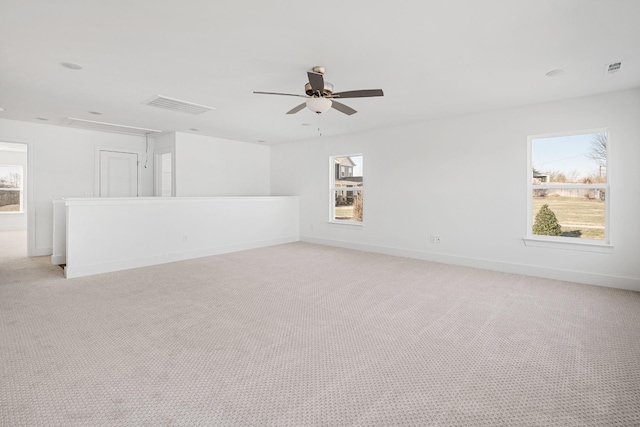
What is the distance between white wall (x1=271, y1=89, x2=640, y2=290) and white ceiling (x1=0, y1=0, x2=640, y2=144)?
0.39 meters

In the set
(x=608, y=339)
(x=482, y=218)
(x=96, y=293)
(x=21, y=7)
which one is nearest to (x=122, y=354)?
(x=96, y=293)

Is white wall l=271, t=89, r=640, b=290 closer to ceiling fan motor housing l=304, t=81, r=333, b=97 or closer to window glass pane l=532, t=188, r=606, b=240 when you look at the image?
window glass pane l=532, t=188, r=606, b=240

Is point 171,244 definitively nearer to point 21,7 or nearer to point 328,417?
point 21,7

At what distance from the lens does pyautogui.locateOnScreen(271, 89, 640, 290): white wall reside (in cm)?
399

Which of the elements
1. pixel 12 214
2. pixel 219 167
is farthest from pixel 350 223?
pixel 12 214

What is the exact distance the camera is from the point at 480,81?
365cm

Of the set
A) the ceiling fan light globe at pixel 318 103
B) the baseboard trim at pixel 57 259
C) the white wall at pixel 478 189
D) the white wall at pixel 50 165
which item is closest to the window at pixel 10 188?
the white wall at pixel 50 165

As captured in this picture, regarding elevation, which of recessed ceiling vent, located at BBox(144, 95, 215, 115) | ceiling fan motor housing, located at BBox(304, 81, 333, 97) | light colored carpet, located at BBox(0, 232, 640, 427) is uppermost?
recessed ceiling vent, located at BBox(144, 95, 215, 115)

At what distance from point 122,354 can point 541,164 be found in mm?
5380

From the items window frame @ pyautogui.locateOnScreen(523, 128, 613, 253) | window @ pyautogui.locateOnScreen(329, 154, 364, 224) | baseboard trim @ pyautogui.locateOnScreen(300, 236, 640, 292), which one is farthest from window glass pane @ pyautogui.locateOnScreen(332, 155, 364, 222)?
window frame @ pyautogui.locateOnScreen(523, 128, 613, 253)

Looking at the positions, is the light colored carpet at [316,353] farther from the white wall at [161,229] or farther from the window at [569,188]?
the window at [569,188]

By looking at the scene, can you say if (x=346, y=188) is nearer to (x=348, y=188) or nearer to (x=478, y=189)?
(x=348, y=188)

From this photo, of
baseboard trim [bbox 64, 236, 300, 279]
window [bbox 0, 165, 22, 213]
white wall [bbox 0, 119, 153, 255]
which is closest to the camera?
baseboard trim [bbox 64, 236, 300, 279]

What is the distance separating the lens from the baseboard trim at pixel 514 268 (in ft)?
13.2
